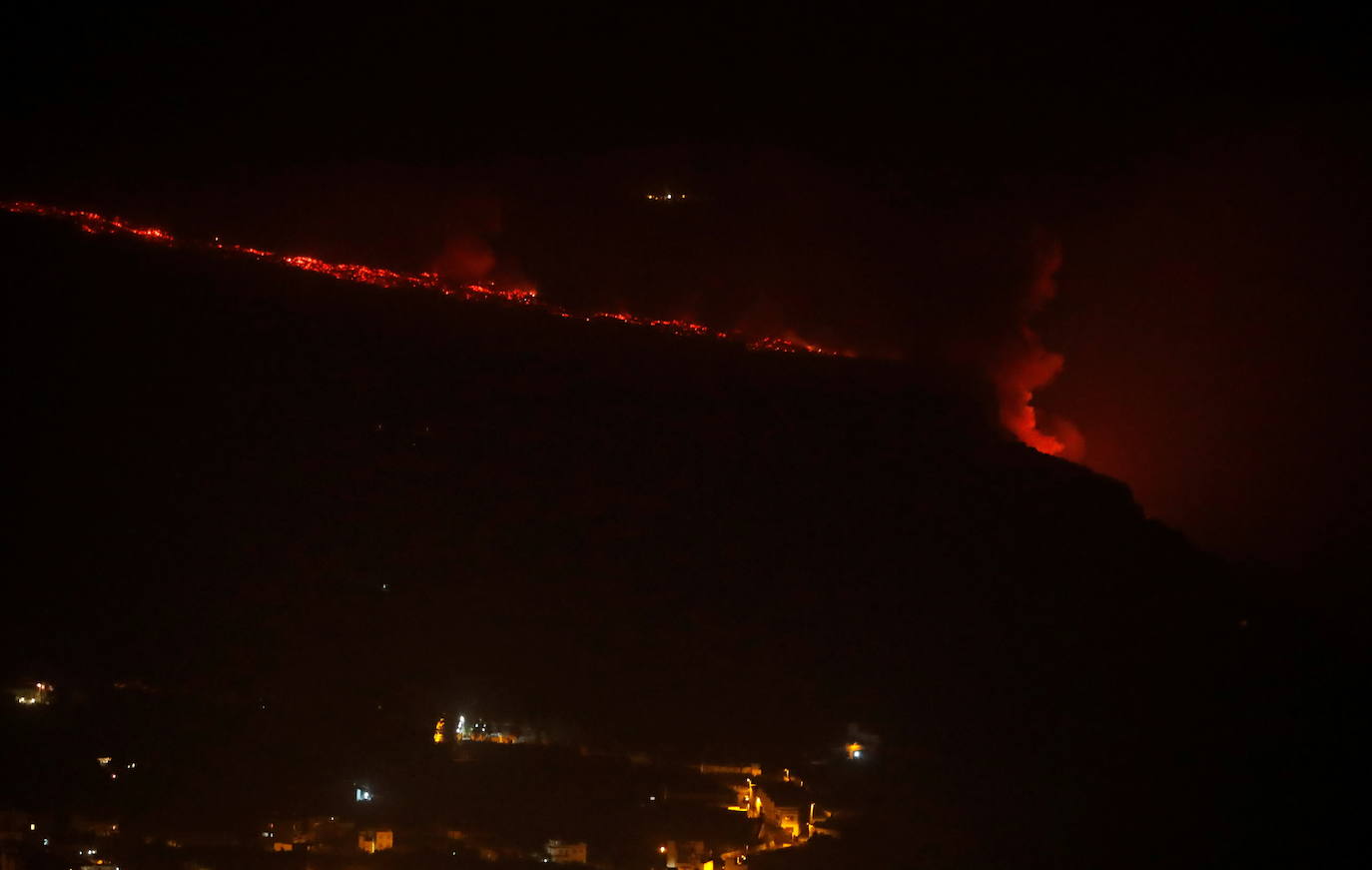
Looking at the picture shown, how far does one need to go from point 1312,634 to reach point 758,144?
4.52 metres

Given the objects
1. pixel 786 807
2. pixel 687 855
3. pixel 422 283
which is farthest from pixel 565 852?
pixel 422 283

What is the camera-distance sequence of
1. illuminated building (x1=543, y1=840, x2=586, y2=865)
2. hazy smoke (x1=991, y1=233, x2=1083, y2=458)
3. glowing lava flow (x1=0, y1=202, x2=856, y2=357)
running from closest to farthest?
illuminated building (x1=543, y1=840, x2=586, y2=865) < glowing lava flow (x1=0, y1=202, x2=856, y2=357) < hazy smoke (x1=991, y1=233, x2=1083, y2=458)

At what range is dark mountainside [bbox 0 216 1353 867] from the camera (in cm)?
541

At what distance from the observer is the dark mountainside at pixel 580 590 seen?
17.8ft

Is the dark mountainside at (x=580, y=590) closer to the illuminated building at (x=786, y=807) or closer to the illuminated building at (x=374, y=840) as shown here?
the illuminated building at (x=786, y=807)

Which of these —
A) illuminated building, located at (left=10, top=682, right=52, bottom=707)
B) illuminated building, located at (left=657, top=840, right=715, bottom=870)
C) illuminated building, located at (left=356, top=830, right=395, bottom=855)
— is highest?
illuminated building, located at (left=10, top=682, right=52, bottom=707)

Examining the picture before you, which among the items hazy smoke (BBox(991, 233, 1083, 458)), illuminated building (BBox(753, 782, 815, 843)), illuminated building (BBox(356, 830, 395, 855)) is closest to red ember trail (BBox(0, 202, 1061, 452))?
hazy smoke (BBox(991, 233, 1083, 458))

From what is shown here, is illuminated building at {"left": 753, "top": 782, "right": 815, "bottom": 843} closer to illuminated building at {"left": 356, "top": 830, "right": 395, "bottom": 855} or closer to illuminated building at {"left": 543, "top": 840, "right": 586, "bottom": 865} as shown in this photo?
illuminated building at {"left": 543, "top": 840, "right": 586, "bottom": 865}

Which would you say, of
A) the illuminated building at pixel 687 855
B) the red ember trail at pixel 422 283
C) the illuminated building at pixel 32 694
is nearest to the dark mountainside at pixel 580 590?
the illuminated building at pixel 32 694

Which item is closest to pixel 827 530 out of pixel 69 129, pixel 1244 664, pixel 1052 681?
pixel 1052 681

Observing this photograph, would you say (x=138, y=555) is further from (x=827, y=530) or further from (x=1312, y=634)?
(x=1312, y=634)

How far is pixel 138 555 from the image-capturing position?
5574mm

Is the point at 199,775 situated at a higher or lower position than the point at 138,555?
lower

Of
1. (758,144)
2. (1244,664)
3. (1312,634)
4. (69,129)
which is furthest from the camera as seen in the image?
(758,144)
